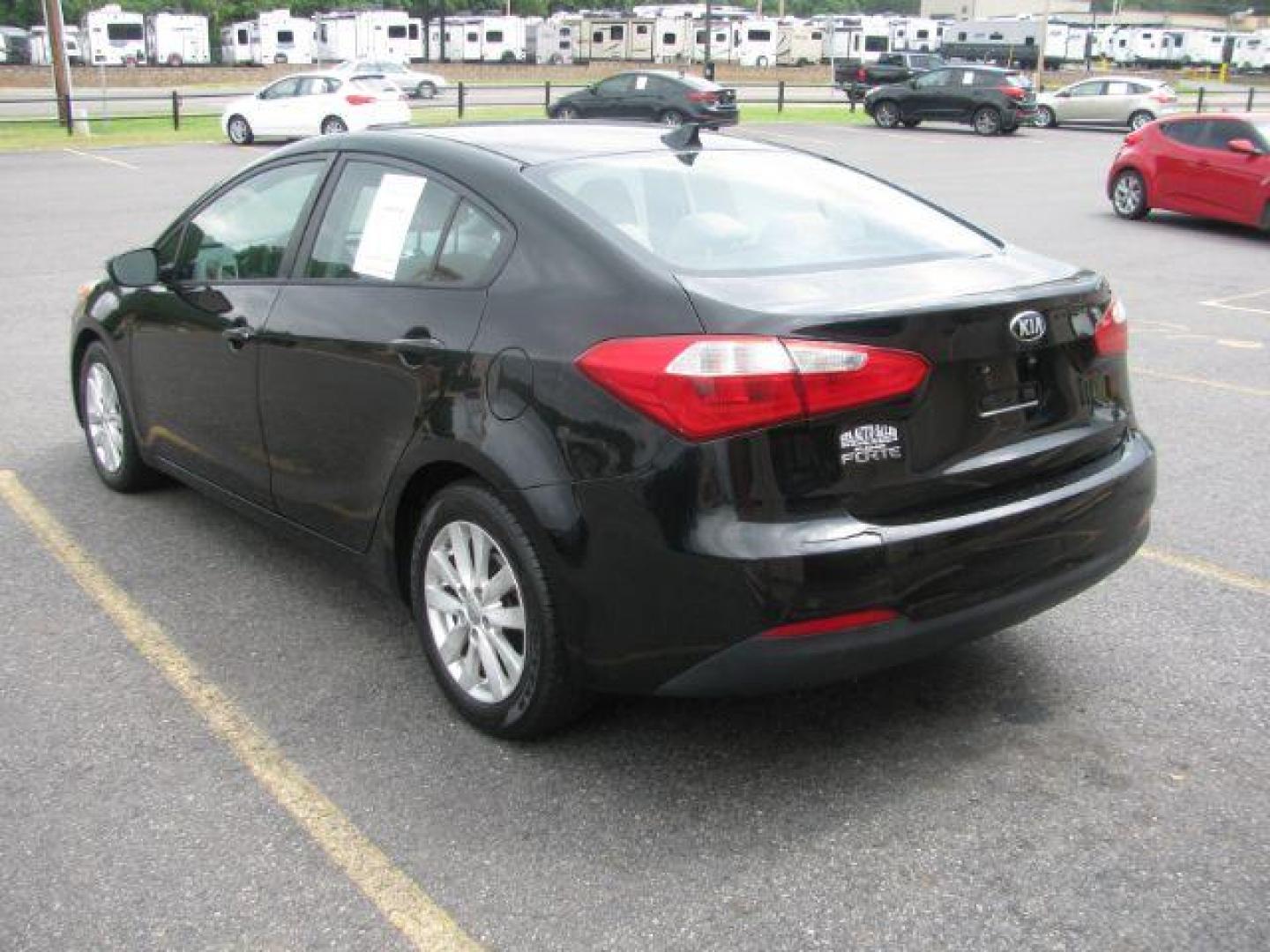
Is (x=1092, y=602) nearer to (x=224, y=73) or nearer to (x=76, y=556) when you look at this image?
(x=76, y=556)

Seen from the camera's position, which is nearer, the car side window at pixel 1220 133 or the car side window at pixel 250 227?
the car side window at pixel 250 227

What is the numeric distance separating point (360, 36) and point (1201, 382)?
6056cm

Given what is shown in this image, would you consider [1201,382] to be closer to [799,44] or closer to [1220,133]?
[1220,133]

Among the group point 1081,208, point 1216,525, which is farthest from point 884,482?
point 1081,208

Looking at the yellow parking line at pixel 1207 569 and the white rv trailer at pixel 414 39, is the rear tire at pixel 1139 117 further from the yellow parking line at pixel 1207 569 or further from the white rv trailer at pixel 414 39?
the white rv trailer at pixel 414 39

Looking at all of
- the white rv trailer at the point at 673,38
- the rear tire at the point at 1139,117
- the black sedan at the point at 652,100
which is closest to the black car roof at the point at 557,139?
the black sedan at the point at 652,100

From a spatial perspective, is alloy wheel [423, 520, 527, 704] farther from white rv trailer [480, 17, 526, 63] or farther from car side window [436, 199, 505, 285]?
white rv trailer [480, 17, 526, 63]

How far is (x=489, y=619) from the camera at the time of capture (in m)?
3.58

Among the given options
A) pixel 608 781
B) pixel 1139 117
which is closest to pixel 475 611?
pixel 608 781

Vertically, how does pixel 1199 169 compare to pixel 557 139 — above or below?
below

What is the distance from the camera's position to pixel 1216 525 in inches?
214

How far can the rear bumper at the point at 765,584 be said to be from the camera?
3041 millimetres

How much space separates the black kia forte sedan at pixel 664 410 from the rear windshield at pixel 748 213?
0.05 feet

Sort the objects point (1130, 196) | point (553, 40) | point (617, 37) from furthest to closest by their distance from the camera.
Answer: point (553, 40) < point (617, 37) < point (1130, 196)
